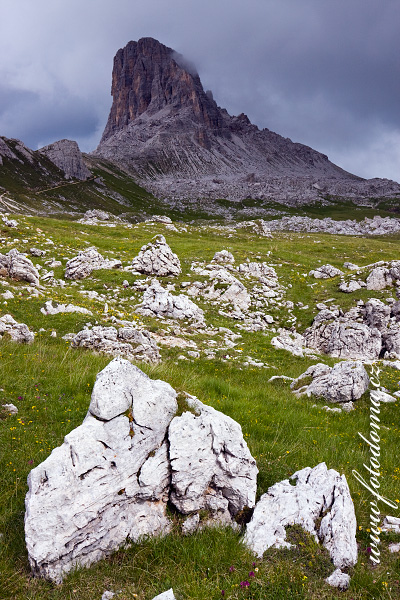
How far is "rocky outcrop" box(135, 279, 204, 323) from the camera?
28.0m

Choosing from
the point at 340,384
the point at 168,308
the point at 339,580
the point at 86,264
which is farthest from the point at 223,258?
the point at 339,580

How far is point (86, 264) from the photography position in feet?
120

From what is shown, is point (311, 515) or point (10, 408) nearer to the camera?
point (311, 515)

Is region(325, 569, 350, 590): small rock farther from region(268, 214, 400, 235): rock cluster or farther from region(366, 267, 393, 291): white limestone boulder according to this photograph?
region(268, 214, 400, 235): rock cluster

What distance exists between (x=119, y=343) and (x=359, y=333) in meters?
19.9

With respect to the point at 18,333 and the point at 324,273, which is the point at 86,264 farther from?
the point at 324,273

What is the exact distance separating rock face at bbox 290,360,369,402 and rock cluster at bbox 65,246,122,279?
27.5m

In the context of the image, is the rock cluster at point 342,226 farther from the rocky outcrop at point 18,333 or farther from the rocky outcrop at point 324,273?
the rocky outcrop at point 18,333

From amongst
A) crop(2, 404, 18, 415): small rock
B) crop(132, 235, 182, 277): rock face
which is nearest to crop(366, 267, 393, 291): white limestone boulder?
crop(132, 235, 182, 277): rock face

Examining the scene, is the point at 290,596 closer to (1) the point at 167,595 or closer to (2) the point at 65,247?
(1) the point at 167,595

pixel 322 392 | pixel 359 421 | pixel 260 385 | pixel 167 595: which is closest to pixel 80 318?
pixel 260 385

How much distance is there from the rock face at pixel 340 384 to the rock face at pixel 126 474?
348 inches

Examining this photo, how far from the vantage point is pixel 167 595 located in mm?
4598

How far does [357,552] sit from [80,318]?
18.9 m
